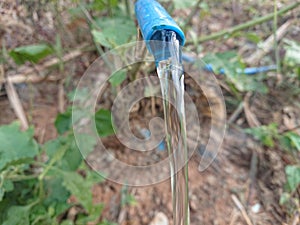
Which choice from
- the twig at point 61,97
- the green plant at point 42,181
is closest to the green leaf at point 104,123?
the green plant at point 42,181

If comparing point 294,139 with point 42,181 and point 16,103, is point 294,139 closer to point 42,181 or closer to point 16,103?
point 42,181

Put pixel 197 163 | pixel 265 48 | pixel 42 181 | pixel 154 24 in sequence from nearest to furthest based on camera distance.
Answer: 1. pixel 154 24
2. pixel 42 181
3. pixel 197 163
4. pixel 265 48

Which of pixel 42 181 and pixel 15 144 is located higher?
pixel 15 144

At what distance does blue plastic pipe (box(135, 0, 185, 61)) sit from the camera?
1.94 ft

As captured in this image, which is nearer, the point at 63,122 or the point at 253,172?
the point at 63,122

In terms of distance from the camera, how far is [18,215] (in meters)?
0.78

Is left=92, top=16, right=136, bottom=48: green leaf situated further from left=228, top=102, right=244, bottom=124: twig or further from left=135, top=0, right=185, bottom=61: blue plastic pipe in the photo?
left=228, top=102, right=244, bottom=124: twig

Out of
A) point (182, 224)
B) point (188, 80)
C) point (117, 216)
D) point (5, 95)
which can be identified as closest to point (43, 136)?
point (5, 95)

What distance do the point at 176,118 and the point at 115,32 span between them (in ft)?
1.12

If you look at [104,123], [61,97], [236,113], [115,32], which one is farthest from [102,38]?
[236,113]

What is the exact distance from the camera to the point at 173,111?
0.73m

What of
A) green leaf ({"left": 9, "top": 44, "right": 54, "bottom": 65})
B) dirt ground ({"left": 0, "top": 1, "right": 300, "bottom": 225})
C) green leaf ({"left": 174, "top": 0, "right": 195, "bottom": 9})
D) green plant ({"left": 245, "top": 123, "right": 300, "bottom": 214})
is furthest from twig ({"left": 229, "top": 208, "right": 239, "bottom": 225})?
green leaf ({"left": 9, "top": 44, "right": 54, "bottom": 65})

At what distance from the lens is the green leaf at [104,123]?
934 mm

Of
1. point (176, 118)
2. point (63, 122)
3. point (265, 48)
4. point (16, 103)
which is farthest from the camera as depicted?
point (265, 48)
